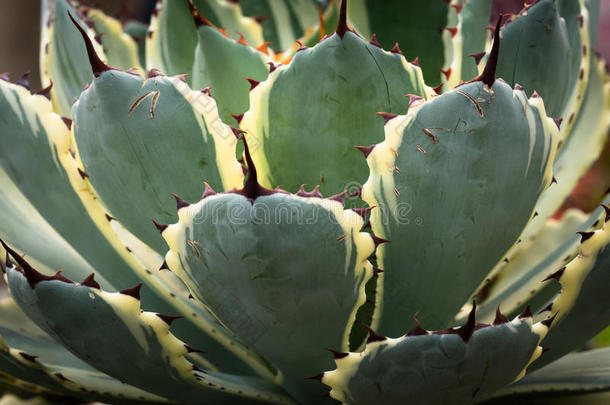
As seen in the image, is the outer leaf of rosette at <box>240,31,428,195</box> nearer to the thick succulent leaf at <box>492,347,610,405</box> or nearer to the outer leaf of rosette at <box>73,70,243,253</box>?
the outer leaf of rosette at <box>73,70,243,253</box>

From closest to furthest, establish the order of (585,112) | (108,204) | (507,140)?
1. (507,140)
2. (108,204)
3. (585,112)

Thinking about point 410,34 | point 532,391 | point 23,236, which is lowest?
point 532,391

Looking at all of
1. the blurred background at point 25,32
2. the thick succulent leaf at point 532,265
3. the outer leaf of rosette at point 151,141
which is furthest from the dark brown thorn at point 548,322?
the blurred background at point 25,32

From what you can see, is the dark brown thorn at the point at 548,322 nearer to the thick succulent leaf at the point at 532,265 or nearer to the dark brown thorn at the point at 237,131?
the thick succulent leaf at the point at 532,265

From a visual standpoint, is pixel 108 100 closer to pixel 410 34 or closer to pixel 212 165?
pixel 212 165

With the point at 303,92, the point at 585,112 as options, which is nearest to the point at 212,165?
the point at 303,92

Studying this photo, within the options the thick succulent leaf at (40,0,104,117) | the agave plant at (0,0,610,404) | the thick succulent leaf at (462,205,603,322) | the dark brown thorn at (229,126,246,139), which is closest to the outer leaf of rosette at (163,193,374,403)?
the agave plant at (0,0,610,404)
